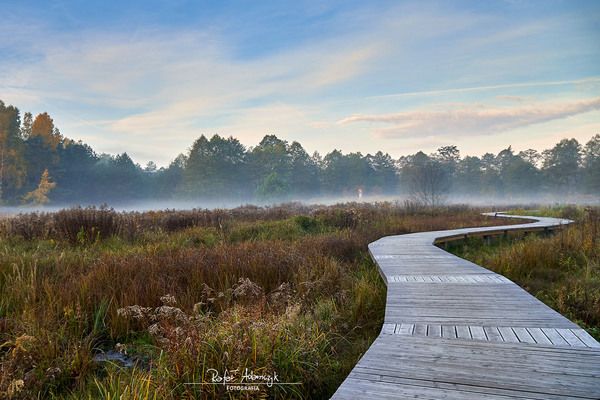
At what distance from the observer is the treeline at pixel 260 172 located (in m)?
41.7

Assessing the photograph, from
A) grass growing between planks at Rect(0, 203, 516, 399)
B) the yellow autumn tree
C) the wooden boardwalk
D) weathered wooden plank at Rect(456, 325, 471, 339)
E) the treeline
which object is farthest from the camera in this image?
the treeline

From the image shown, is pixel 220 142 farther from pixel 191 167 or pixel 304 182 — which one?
pixel 304 182

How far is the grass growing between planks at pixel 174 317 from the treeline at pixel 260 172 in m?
34.1

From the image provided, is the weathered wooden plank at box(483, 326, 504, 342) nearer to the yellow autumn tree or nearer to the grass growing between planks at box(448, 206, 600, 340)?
the grass growing between planks at box(448, 206, 600, 340)

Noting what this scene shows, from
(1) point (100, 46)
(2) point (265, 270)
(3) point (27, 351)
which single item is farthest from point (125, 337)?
(1) point (100, 46)

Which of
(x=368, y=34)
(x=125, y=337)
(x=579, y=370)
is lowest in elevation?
(x=125, y=337)

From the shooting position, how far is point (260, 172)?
59.6 m

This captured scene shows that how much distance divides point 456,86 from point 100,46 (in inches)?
677

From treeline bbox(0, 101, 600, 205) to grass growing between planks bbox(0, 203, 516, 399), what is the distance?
34138 mm

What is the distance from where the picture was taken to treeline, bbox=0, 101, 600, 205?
41.7 metres

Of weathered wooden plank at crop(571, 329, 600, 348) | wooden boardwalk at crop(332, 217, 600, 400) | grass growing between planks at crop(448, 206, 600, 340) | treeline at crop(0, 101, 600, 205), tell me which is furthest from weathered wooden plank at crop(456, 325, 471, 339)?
treeline at crop(0, 101, 600, 205)

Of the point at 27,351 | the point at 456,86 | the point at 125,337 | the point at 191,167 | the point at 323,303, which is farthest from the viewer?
the point at 191,167

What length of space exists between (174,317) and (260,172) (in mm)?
56892

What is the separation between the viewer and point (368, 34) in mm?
14555
